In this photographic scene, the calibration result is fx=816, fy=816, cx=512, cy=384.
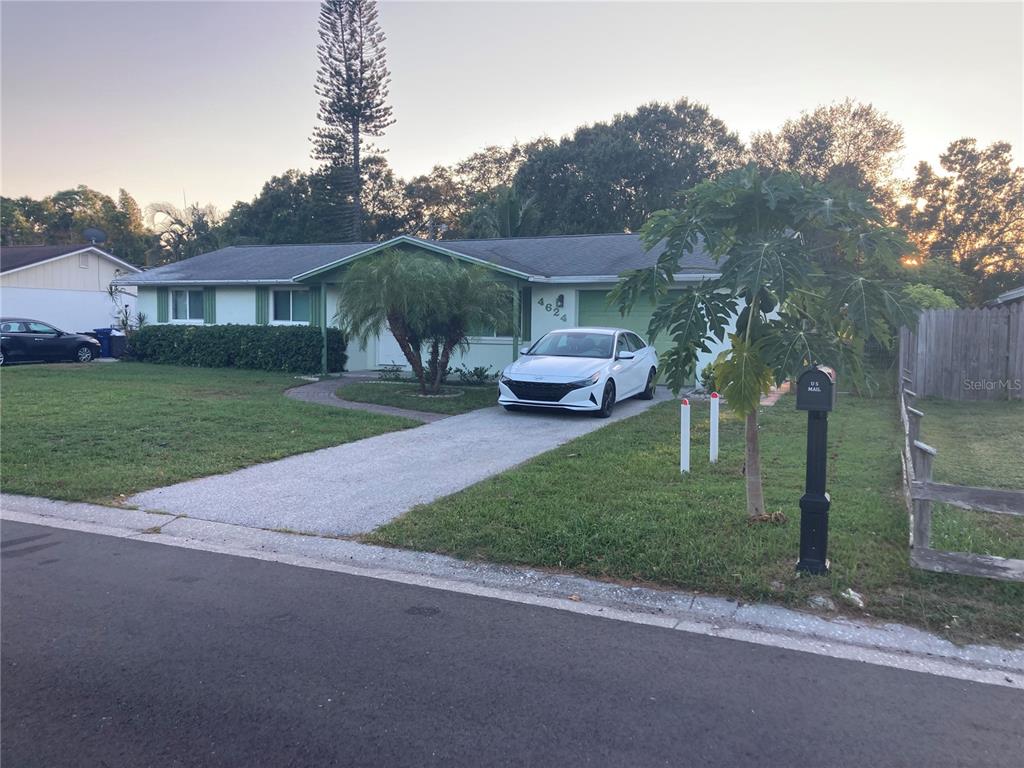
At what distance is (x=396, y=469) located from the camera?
9531 millimetres

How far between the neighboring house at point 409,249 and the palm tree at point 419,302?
104cm

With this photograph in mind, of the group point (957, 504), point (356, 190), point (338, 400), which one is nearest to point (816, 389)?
point (957, 504)

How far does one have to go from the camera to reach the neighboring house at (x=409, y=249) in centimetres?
1848

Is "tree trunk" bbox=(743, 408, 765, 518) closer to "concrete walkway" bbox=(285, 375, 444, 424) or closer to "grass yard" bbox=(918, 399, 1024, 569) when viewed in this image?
"grass yard" bbox=(918, 399, 1024, 569)

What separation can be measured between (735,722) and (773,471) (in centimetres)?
543

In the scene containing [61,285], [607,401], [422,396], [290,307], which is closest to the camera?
[607,401]

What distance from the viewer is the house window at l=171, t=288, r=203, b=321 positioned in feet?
81.3

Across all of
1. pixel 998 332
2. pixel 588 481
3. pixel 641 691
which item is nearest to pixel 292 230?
pixel 998 332

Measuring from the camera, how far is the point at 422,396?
16.0m

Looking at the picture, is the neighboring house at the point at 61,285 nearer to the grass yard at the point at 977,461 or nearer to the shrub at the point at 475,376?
the shrub at the point at 475,376

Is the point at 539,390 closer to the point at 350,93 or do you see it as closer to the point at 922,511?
the point at 922,511

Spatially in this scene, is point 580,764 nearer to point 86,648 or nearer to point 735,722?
point 735,722

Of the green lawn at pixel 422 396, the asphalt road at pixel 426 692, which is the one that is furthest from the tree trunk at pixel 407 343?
the asphalt road at pixel 426 692

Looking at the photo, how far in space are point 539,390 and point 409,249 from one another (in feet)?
23.3
